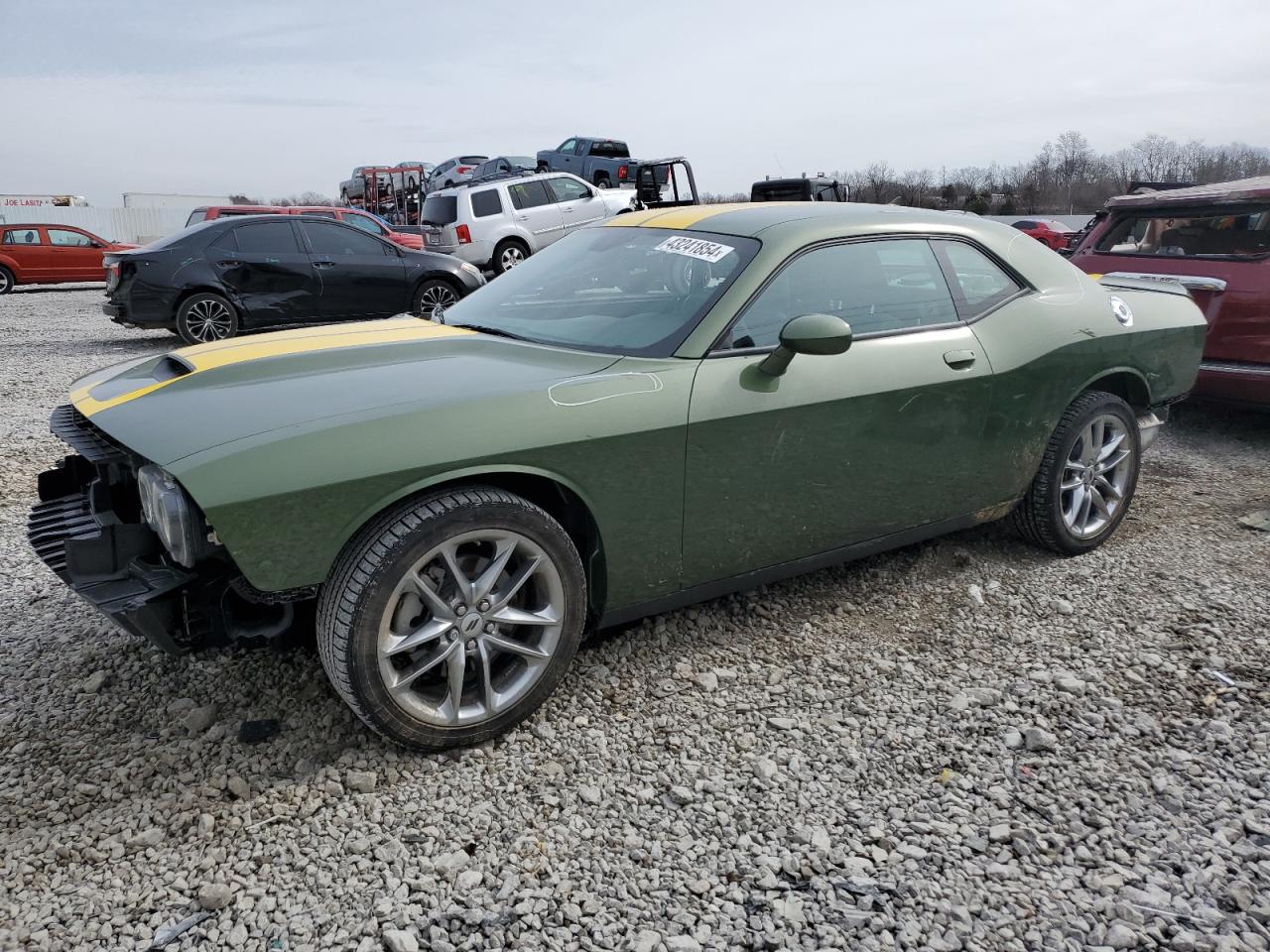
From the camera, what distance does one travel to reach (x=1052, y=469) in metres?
3.90

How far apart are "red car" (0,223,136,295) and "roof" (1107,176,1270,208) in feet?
56.8

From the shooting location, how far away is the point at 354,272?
406 inches

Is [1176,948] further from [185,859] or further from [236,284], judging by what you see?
[236,284]

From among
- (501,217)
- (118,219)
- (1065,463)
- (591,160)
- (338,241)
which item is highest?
(591,160)

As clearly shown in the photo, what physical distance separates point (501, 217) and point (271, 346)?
13254 millimetres

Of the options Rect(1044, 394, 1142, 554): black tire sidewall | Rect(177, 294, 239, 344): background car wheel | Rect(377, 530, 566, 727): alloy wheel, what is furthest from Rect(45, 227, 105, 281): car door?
Rect(1044, 394, 1142, 554): black tire sidewall

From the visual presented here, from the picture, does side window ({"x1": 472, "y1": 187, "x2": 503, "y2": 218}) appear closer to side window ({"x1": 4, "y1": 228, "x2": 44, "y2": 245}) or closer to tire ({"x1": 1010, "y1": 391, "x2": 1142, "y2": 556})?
side window ({"x1": 4, "y1": 228, "x2": 44, "y2": 245})

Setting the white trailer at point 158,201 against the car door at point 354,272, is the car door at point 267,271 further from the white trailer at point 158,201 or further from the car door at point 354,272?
the white trailer at point 158,201

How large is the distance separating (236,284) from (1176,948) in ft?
32.6

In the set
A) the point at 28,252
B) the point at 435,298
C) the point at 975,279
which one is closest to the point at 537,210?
the point at 435,298

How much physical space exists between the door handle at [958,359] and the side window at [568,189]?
46.0 feet

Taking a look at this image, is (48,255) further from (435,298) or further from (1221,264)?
(1221,264)

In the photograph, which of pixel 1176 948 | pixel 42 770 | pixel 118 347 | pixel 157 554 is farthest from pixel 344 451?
pixel 118 347

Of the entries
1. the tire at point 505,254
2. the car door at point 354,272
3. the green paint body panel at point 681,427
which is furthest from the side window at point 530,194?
the green paint body panel at point 681,427
